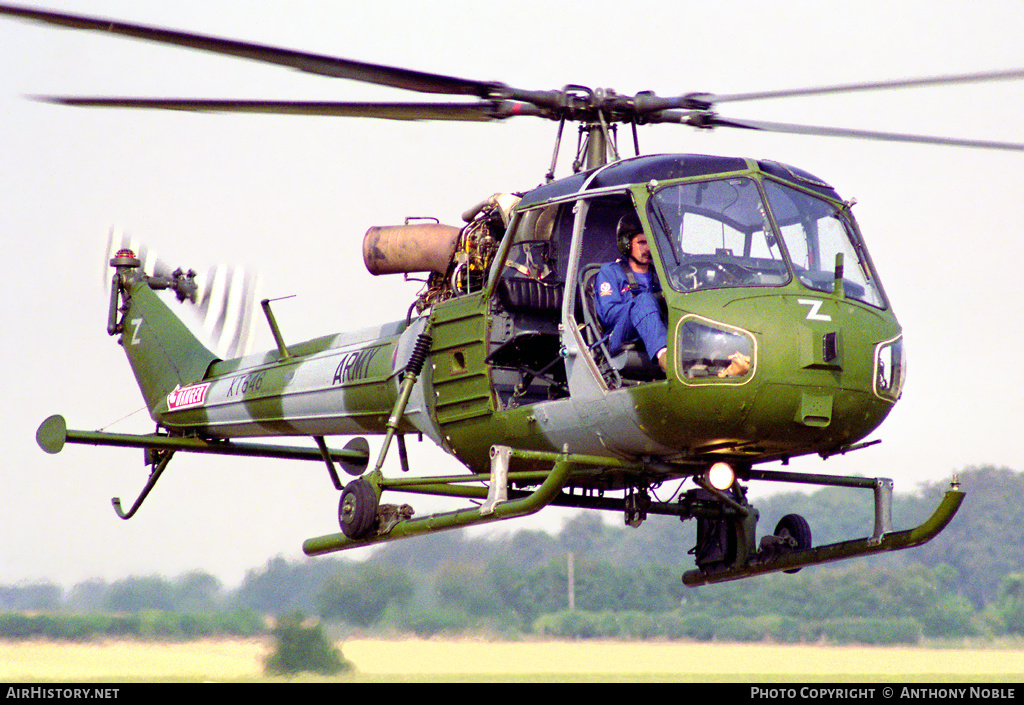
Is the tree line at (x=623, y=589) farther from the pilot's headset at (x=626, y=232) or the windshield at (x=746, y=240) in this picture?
the windshield at (x=746, y=240)

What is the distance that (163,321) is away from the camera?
12336 millimetres

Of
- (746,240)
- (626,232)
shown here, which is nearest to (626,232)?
(626,232)

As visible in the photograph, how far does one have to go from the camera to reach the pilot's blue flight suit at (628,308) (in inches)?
296

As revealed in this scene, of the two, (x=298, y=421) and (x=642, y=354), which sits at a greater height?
(x=642, y=354)

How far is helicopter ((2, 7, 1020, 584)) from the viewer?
7.34 m

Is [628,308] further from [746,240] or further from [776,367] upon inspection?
[776,367]

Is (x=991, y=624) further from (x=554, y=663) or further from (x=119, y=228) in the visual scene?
(x=119, y=228)

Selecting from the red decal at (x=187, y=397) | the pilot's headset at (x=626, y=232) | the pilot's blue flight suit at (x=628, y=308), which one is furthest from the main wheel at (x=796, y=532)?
the red decal at (x=187, y=397)

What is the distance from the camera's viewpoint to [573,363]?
26.0ft

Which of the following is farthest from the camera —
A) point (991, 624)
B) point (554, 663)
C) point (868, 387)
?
point (991, 624)

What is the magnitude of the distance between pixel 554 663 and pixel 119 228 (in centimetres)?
705

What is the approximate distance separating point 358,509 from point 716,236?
2.73 m

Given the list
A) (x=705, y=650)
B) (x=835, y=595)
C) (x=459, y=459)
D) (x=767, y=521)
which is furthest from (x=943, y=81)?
(x=767, y=521)

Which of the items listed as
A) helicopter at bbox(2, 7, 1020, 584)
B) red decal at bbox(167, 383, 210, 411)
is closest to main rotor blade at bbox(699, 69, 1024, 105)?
helicopter at bbox(2, 7, 1020, 584)
